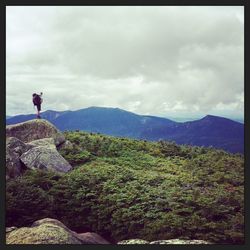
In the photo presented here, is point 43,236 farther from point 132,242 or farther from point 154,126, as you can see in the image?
point 154,126

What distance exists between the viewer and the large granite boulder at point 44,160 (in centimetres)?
1814

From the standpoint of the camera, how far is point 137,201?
1529cm

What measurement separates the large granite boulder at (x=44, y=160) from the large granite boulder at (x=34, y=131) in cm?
271

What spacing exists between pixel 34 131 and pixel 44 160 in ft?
12.8

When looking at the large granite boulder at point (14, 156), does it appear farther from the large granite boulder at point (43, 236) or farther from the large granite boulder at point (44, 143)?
the large granite boulder at point (43, 236)

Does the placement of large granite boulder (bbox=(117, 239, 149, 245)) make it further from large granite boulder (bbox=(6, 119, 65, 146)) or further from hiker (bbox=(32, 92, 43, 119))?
hiker (bbox=(32, 92, 43, 119))

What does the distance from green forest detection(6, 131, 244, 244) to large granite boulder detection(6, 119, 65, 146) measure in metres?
3.01

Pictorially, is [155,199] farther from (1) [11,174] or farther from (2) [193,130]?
(2) [193,130]

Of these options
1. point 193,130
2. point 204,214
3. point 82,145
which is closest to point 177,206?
point 204,214

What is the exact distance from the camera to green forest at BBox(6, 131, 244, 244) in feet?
45.2

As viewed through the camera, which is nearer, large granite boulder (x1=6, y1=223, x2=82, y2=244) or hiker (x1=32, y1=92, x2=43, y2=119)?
large granite boulder (x1=6, y1=223, x2=82, y2=244)

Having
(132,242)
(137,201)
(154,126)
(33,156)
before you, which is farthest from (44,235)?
(154,126)

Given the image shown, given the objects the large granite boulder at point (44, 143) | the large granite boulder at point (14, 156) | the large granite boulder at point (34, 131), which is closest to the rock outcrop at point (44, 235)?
the large granite boulder at point (14, 156)

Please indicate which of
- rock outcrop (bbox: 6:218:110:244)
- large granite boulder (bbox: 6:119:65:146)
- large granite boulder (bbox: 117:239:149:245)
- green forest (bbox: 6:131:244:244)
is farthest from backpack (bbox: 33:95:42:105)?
large granite boulder (bbox: 117:239:149:245)
